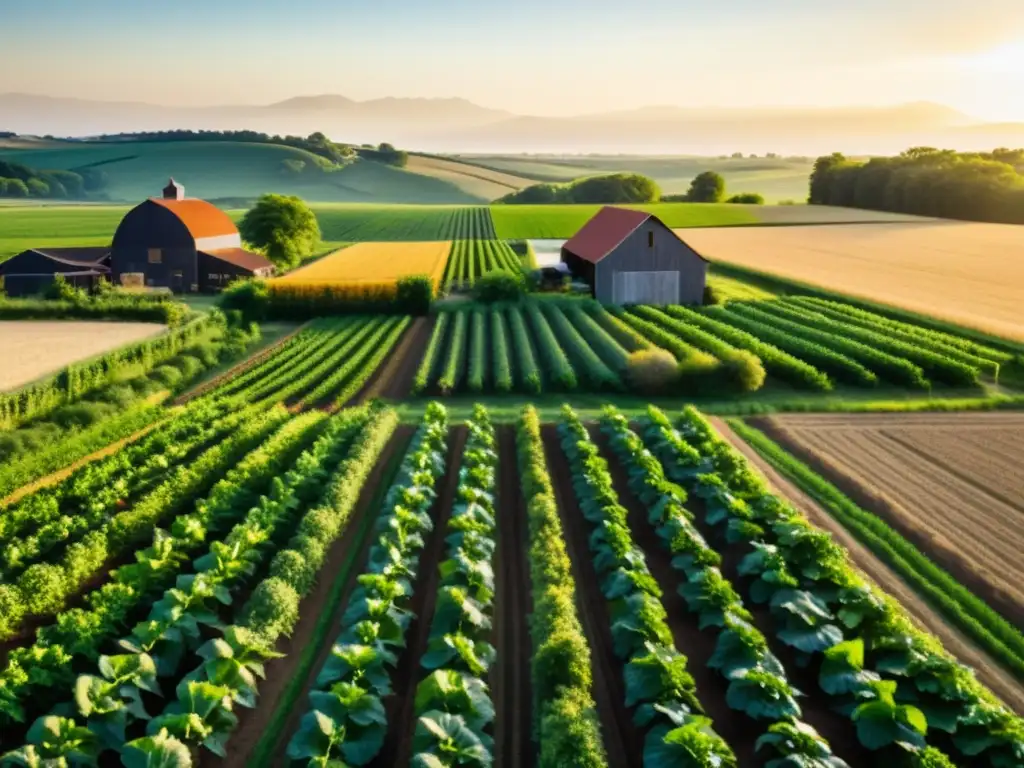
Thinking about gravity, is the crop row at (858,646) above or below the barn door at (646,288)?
below

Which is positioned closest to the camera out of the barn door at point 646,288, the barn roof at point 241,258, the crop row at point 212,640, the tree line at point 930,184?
the crop row at point 212,640

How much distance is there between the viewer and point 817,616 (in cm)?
1130

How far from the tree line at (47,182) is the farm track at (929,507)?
5555 inches

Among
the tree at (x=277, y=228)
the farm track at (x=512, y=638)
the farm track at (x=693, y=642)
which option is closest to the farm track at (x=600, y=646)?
the farm track at (x=512, y=638)

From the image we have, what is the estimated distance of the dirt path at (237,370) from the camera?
88.4 feet

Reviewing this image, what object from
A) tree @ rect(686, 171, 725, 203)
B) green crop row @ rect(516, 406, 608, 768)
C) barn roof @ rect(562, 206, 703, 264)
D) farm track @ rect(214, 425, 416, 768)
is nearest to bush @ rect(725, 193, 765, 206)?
tree @ rect(686, 171, 725, 203)

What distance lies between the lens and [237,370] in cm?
3028

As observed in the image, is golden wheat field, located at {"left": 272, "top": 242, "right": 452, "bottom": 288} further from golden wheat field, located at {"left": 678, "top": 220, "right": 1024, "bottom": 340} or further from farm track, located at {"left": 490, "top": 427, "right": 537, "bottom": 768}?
farm track, located at {"left": 490, "top": 427, "right": 537, "bottom": 768}

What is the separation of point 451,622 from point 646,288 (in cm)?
3238

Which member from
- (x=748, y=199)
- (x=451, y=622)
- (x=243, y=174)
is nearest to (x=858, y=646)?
(x=451, y=622)

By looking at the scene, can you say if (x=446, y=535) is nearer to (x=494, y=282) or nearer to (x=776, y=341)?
(x=776, y=341)

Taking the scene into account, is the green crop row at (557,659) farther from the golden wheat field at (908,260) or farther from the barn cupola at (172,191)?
the barn cupola at (172,191)

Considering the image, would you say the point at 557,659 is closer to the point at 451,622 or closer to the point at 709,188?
the point at 451,622

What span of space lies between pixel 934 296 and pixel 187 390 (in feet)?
120
